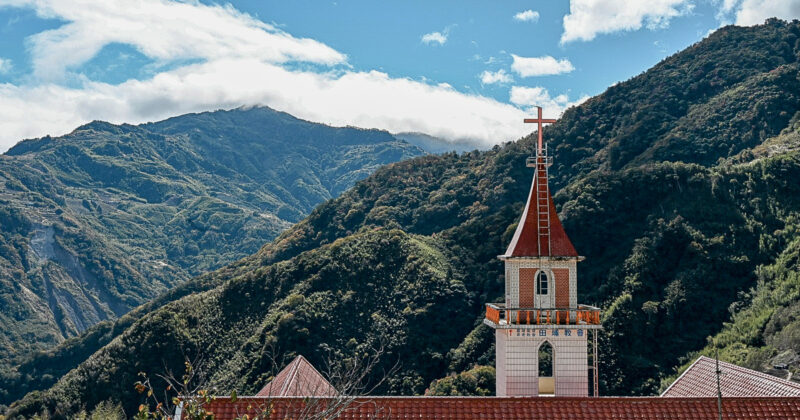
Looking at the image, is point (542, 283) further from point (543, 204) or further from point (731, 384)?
point (731, 384)

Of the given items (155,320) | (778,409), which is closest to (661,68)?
(155,320)

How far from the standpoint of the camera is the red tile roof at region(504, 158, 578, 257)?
20.6 meters

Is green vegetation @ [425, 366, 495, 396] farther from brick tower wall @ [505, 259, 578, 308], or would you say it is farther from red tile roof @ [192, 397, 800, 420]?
red tile roof @ [192, 397, 800, 420]

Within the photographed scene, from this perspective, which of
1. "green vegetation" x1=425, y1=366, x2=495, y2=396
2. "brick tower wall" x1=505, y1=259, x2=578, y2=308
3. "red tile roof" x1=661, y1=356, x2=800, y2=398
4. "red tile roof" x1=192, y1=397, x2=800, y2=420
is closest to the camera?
"red tile roof" x1=192, y1=397, x2=800, y2=420

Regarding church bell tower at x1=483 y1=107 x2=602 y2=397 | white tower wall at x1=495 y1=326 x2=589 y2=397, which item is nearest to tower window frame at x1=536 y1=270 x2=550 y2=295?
church bell tower at x1=483 y1=107 x2=602 y2=397

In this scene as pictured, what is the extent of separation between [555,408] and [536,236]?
19.6 feet

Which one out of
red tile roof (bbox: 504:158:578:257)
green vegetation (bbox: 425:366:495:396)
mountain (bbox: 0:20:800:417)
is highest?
red tile roof (bbox: 504:158:578:257)

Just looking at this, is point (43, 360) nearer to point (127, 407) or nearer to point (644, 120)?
point (127, 407)

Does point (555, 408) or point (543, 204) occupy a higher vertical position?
point (543, 204)

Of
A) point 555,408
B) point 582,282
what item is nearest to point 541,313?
point 555,408

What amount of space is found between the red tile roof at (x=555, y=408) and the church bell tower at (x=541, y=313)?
3.83 metres

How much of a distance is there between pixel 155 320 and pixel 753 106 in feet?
186

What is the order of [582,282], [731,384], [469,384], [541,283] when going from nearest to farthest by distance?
1. [731,384]
2. [541,283]
3. [469,384]
4. [582,282]

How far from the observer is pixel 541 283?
20797mm
